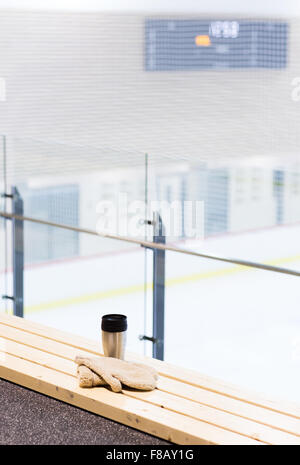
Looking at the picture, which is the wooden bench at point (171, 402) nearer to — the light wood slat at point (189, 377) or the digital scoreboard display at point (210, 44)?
the light wood slat at point (189, 377)

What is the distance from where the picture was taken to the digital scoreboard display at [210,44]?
8453 mm

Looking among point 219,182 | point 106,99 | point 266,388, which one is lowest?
point 266,388

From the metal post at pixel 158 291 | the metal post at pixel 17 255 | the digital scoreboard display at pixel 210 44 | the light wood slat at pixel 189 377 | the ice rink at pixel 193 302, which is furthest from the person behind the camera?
the digital scoreboard display at pixel 210 44

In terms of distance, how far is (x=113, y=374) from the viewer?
6.01 ft

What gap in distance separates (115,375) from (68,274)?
5.48 metres

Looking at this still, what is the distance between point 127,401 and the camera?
1765 millimetres

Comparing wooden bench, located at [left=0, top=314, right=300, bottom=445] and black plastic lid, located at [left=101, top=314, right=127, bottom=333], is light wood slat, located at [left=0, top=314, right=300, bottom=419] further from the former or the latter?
black plastic lid, located at [left=101, top=314, right=127, bottom=333]

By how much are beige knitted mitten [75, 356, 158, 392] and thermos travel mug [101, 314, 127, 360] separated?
79mm

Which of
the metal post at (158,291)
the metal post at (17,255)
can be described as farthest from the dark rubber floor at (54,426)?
the metal post at (17,255)

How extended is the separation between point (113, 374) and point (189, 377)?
232mm

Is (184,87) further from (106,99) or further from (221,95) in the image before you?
(106,99)

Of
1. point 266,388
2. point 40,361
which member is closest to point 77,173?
point 266,388
